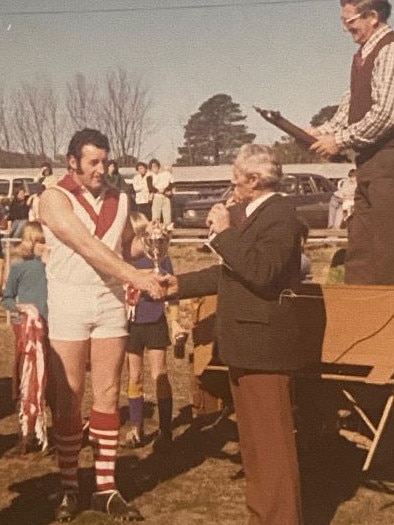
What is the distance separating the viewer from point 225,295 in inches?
160

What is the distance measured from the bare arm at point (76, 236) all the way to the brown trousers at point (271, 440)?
2.50ft

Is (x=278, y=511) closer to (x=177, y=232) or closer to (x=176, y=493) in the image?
(x=176, y=493)

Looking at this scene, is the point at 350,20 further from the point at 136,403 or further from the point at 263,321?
the point at 136,403

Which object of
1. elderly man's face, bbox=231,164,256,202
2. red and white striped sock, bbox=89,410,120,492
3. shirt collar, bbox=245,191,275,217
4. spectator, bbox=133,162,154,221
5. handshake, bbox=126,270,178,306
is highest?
elderly man's face, bbox=231,164,256,202

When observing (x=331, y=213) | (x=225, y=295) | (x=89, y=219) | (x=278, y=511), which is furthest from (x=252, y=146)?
(x=331, y=213)

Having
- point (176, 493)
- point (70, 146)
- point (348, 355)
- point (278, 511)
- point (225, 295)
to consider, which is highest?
point (70, 146)

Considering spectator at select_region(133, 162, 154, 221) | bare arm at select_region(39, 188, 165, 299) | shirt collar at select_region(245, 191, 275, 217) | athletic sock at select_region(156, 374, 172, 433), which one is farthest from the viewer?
spectator at select_region(133, 162, 154, 221)

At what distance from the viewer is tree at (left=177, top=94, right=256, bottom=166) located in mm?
32375

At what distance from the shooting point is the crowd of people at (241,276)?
13.0ft

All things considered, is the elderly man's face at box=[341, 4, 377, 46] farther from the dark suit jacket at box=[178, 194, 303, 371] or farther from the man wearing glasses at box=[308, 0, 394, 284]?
the dark suit jacket at box=[178, 194, 303, 371]

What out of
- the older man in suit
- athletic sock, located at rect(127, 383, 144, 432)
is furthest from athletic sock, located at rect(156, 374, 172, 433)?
the older man in suit

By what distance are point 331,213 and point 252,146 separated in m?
12.9

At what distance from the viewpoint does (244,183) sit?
13.2 feet

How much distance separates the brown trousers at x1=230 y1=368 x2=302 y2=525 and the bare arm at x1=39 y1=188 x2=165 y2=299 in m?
0.76
